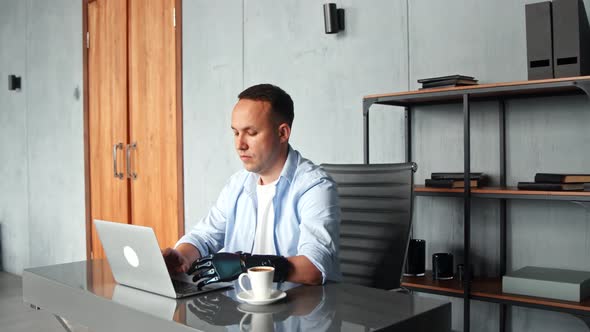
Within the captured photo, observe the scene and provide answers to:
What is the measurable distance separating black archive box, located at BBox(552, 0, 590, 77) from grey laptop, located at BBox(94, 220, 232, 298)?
1.55 m

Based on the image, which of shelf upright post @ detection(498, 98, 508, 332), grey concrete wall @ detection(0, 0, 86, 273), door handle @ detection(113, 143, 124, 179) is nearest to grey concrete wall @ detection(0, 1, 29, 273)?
grey concrete wall @ detection(0, 0, 86, 273)

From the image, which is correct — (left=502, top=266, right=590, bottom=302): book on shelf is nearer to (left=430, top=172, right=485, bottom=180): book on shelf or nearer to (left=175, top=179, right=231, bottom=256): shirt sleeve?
(left=430, top=172, right=485, bottom=180): book on shelf

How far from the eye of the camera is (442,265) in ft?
8.60

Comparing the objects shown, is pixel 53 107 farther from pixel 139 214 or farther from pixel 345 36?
pixel 345 36

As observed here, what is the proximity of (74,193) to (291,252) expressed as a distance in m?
4.24

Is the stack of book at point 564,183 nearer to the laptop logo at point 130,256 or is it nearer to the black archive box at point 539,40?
the black archive box at point 539,40

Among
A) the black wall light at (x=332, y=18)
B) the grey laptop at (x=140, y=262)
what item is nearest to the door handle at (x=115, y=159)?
the black wall light at (x=332, y=18)

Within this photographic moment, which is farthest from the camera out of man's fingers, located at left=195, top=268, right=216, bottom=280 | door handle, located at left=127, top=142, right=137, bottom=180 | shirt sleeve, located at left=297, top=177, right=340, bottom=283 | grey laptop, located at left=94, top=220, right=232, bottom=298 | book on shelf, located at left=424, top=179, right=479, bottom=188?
door handle, located at left=127, top=142, right=137, bottom=180

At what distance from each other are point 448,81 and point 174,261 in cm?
143

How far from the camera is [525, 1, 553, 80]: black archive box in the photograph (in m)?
2.24

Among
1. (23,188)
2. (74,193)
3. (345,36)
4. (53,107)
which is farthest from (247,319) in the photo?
(23,188)

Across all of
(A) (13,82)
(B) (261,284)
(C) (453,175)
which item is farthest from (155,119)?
(B) (261,284)

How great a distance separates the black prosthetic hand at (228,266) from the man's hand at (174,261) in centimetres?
20

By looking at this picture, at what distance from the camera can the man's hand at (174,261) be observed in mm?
1685
